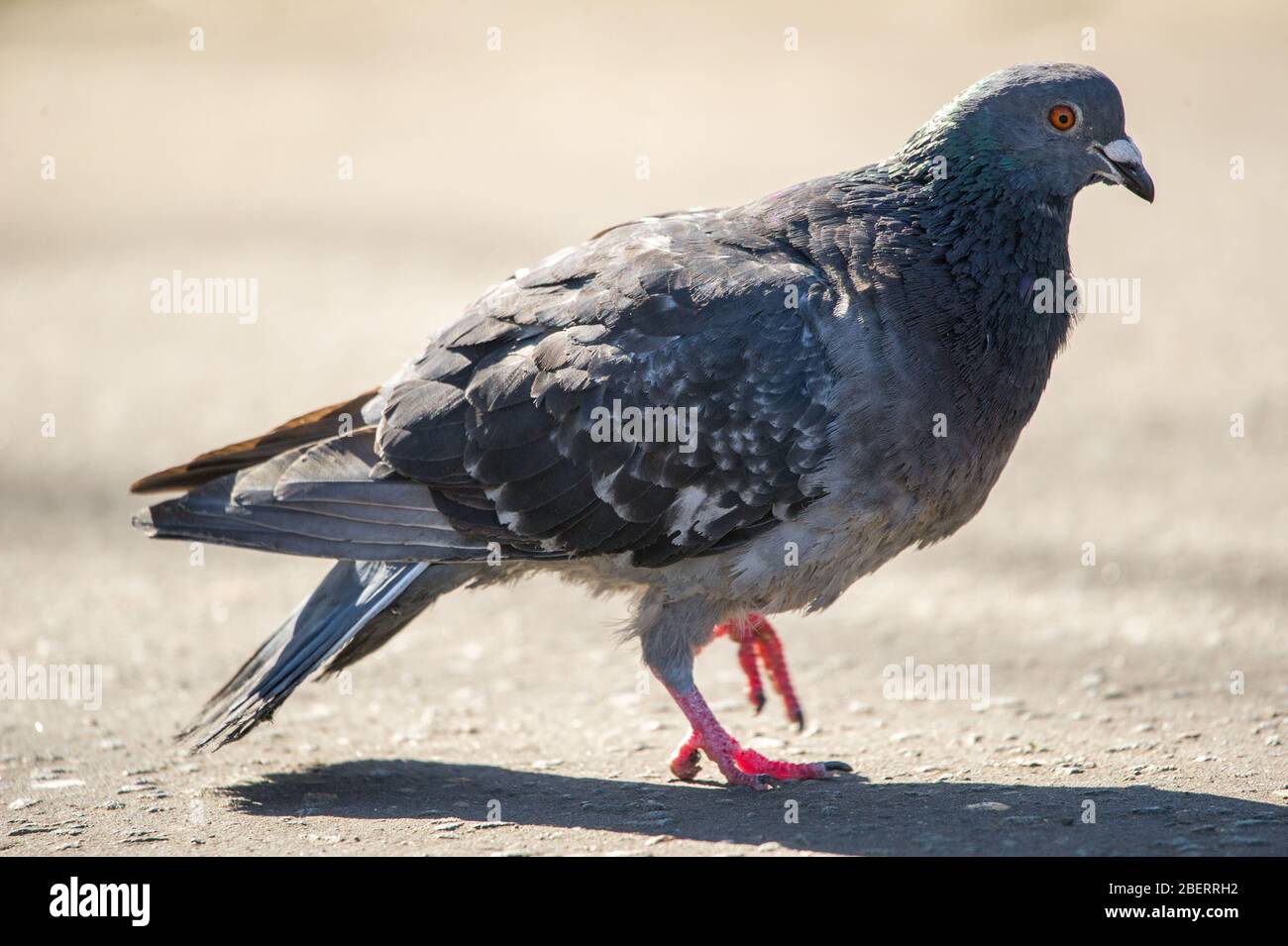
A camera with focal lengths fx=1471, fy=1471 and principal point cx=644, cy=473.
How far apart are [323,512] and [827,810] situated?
7.95 feet

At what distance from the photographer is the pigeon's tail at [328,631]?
6.14 m

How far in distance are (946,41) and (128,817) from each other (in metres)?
19.7

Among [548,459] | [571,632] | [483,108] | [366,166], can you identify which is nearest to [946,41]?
[483,108]

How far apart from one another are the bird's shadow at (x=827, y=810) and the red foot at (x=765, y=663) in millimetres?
850

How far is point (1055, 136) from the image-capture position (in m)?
6.07

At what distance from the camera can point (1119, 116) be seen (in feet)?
20.0

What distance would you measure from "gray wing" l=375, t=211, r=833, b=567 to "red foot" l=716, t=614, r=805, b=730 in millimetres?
1230

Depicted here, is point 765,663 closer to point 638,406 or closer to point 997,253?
point 638,406

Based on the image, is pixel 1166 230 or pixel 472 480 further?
pixel 1166 230

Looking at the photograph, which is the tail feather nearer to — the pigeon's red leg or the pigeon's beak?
the pigeon's red leg


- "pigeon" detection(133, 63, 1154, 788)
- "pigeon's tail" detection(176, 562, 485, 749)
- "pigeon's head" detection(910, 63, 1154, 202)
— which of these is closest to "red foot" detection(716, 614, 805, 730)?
"pigeon" detection(133, 63, 1154, 788)

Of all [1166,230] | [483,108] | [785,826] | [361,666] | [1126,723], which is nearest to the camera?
[785,826]

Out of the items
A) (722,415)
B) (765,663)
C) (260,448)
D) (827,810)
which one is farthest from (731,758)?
(260,448)

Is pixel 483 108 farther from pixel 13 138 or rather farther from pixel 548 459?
pixel 548 459
